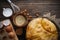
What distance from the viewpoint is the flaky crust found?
346cm

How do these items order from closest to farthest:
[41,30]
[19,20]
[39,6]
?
[41,30], [19,20], [39,6]

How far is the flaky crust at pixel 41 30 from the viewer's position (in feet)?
11.3

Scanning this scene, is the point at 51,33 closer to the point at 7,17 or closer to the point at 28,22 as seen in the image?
the point at 28,22

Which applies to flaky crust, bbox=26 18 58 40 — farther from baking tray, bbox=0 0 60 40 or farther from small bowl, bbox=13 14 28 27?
baking tray, bbox=0 0 60 40

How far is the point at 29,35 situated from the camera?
350 cm

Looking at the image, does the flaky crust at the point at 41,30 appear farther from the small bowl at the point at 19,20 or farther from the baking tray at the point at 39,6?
the baking tray at the point at 39,6

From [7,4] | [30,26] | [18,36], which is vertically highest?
[7,4]

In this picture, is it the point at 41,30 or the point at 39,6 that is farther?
the point at 39,6

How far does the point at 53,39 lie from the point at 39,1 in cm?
78

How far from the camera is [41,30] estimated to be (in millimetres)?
3463

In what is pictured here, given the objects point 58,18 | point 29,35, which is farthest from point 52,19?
point 29,35

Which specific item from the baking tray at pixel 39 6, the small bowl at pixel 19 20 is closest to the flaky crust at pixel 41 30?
the small bowl at pixel 19 20

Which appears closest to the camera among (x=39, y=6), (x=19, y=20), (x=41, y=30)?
(x=41, y=30)

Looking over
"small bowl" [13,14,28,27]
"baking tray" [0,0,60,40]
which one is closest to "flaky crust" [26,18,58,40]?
"small bowl" [13,14,28,27]
